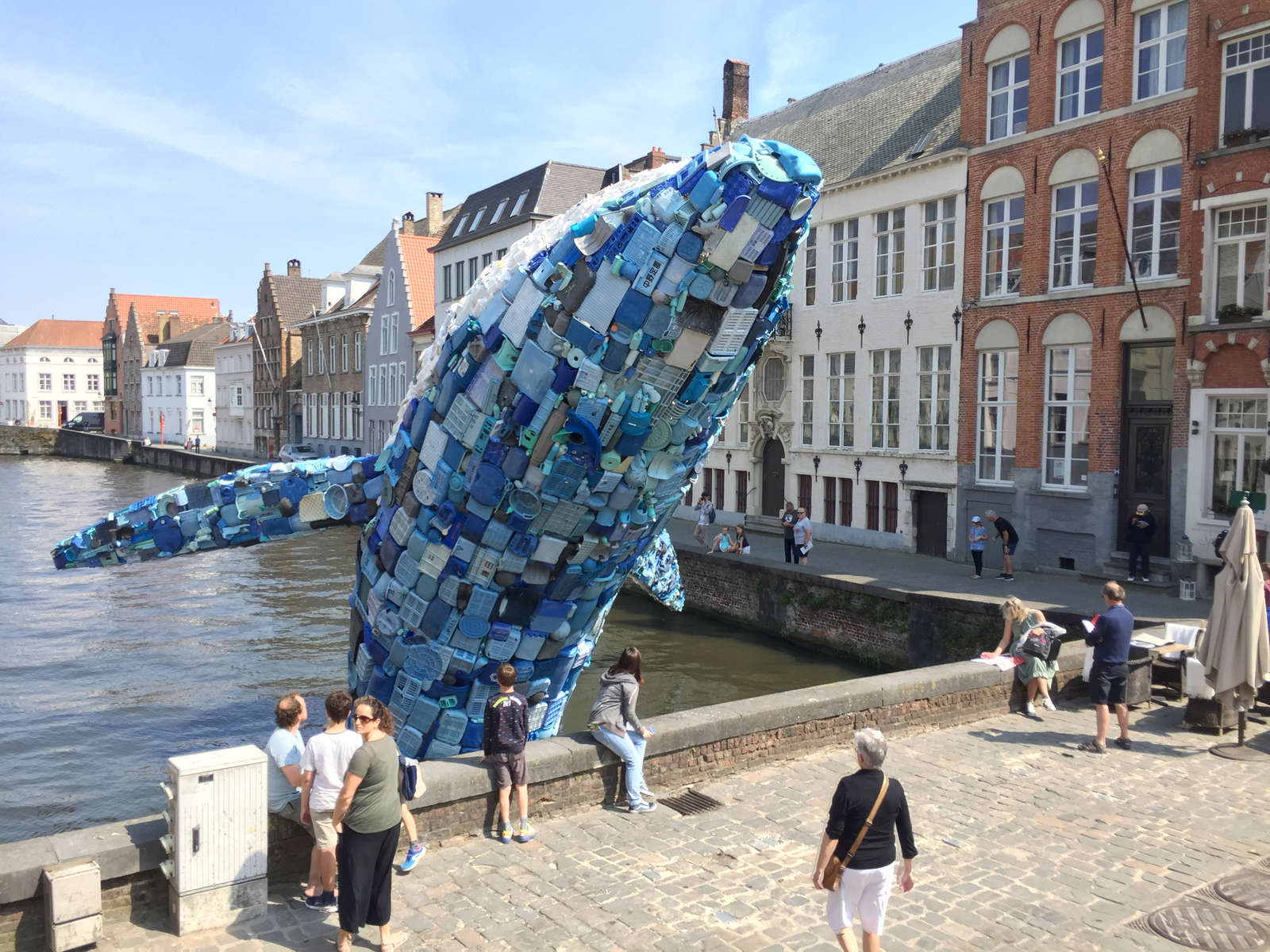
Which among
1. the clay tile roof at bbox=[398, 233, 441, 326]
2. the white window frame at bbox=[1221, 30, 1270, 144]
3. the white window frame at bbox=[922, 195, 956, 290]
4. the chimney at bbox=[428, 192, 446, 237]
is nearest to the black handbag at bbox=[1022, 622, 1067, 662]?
the white window frame at bbox=[1221, 30, 1270, 144]

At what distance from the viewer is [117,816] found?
422 inches

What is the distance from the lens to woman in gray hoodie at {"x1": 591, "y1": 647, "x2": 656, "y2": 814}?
24.2 feet

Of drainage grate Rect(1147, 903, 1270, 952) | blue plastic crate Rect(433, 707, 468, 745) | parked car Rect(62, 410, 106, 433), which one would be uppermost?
parked car Rect(62, 410, 106, 433)

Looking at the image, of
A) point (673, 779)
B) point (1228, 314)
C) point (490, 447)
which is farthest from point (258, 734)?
point (1228, 314)

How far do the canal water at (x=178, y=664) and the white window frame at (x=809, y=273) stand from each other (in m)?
9.25

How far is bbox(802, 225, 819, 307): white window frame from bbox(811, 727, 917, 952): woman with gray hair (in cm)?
2313

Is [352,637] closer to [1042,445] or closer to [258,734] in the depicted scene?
[258,734]

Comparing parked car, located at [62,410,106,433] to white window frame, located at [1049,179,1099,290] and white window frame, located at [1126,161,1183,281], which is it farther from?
white window frame, located at [1126,161,1183,281]

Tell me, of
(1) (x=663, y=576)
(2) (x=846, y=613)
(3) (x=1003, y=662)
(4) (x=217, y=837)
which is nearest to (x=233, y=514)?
(4) (x=217, y=837)

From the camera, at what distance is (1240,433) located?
18.1m

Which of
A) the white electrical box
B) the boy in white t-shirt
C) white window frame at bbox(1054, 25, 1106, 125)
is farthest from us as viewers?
white window frame at bbox(1054, 25, 1106, 125)

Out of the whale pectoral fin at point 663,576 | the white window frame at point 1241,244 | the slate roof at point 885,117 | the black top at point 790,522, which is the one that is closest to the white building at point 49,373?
the slate roof at point 885,117

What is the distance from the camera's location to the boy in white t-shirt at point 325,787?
18.6 ft

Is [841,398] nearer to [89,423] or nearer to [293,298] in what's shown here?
[293,298]
